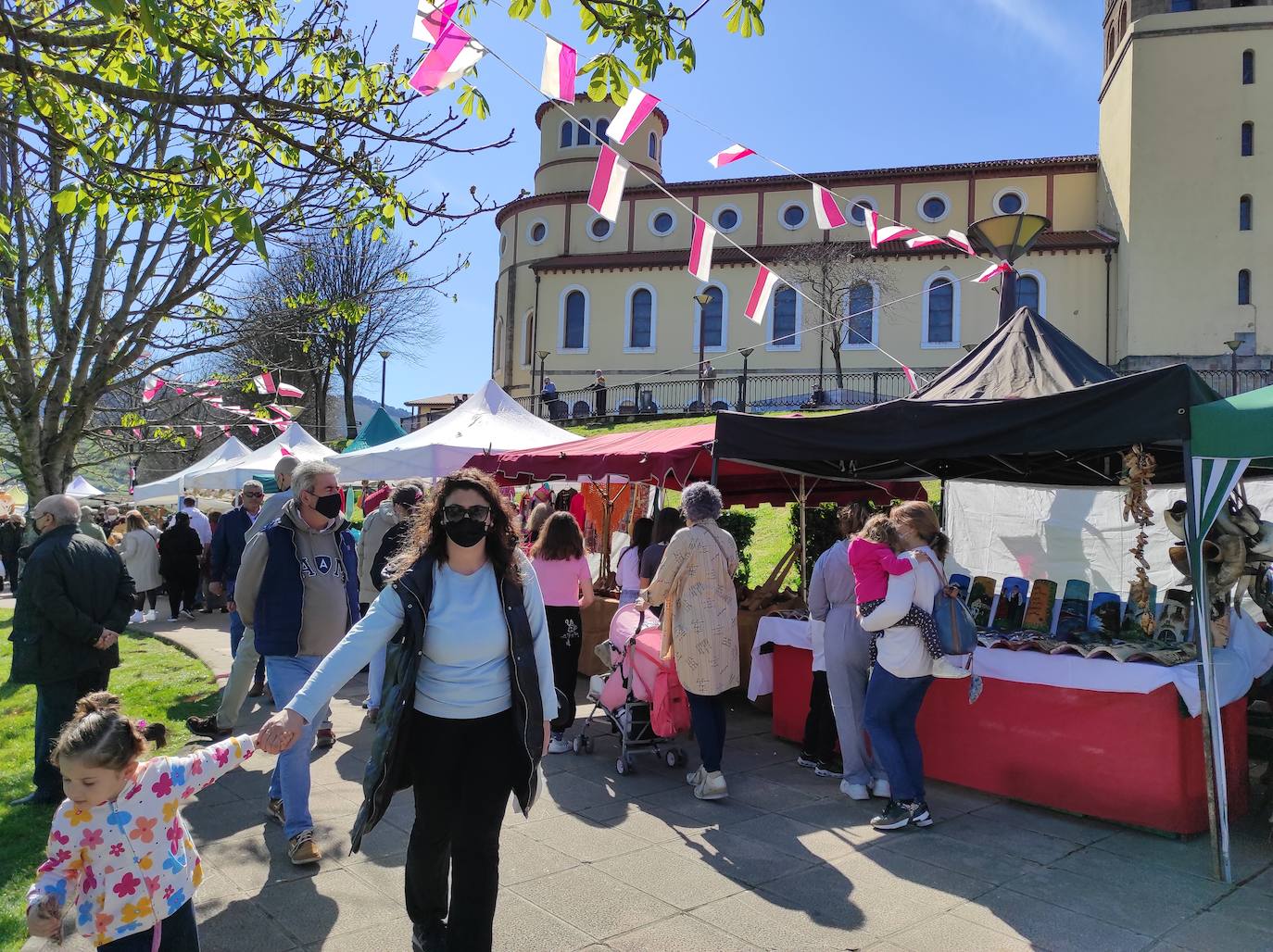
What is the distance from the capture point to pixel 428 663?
9.89 ft

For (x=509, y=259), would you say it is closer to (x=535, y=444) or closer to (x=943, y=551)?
(x=535, y=444)

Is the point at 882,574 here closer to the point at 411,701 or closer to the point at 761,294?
the point at 411,701

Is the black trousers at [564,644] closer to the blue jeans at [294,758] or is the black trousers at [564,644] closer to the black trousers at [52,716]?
the blue jeans at [294,758]

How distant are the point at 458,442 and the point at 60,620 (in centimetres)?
661

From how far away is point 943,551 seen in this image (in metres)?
5.21

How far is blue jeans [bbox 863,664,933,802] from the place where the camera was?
4855 mm

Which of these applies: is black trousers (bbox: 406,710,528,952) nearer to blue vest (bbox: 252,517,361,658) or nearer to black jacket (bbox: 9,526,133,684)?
blue vest (bbox: 252,517,361,658)

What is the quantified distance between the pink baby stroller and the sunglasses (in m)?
2.89

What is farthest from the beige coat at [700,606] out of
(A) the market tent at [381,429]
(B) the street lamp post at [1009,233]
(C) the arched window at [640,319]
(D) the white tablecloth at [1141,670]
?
(C) the arched window at [640,319]

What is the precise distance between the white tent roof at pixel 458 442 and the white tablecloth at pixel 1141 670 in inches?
258

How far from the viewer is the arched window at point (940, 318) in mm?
36781

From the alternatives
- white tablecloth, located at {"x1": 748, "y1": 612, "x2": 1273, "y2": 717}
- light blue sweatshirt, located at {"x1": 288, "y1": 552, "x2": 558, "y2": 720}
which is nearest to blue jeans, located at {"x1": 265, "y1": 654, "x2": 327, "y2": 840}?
light blue sweatshirt, located at {"x1": 288, "y1": 552, "x2": 558, "y2": 720}

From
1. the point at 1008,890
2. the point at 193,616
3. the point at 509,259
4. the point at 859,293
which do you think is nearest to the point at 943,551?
the point at 1008,890

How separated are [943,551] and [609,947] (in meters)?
2.88
